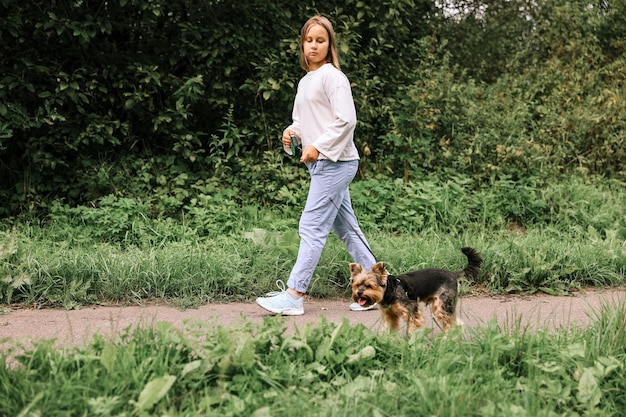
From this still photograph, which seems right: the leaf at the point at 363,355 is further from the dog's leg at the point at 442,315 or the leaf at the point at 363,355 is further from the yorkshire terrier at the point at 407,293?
the dog's leg at the point at 442,315

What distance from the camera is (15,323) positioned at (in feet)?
16.1

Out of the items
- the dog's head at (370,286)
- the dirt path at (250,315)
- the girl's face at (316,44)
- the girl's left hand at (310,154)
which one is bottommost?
the dirt path at (250,315)

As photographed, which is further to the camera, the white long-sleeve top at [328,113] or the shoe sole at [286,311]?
the shoe sole at [286,311]

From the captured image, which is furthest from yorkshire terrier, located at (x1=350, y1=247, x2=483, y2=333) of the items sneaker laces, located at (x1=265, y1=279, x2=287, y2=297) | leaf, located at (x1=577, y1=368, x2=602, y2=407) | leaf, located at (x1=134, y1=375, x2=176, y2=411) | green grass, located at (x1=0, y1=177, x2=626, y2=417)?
leaf, located at (x1=134, y1=375, x2=176, y2=411)

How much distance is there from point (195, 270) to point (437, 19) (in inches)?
372

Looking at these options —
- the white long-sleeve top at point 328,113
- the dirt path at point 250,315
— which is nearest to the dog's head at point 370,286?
the dirt path at point 250,315

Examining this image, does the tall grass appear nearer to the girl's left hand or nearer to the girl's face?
the girl's left hand

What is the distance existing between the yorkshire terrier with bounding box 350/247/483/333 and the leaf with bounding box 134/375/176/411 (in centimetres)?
165

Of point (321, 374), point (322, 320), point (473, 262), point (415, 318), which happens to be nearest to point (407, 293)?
point (415, 318)

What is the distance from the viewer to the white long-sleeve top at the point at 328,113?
5.02 m

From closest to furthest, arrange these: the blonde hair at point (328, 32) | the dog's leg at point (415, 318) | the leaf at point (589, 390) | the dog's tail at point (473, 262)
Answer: the leaf at point (589, 390)
the dog's leg at point (415, 318)
the dog's tail at point (473, 262)
the blonde hair at point (328, 32)

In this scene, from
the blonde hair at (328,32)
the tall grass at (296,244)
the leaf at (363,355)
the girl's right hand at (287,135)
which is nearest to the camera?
the leaf at (363,355)

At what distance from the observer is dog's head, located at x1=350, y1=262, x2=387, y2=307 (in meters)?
4.40

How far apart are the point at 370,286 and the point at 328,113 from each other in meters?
1.46
